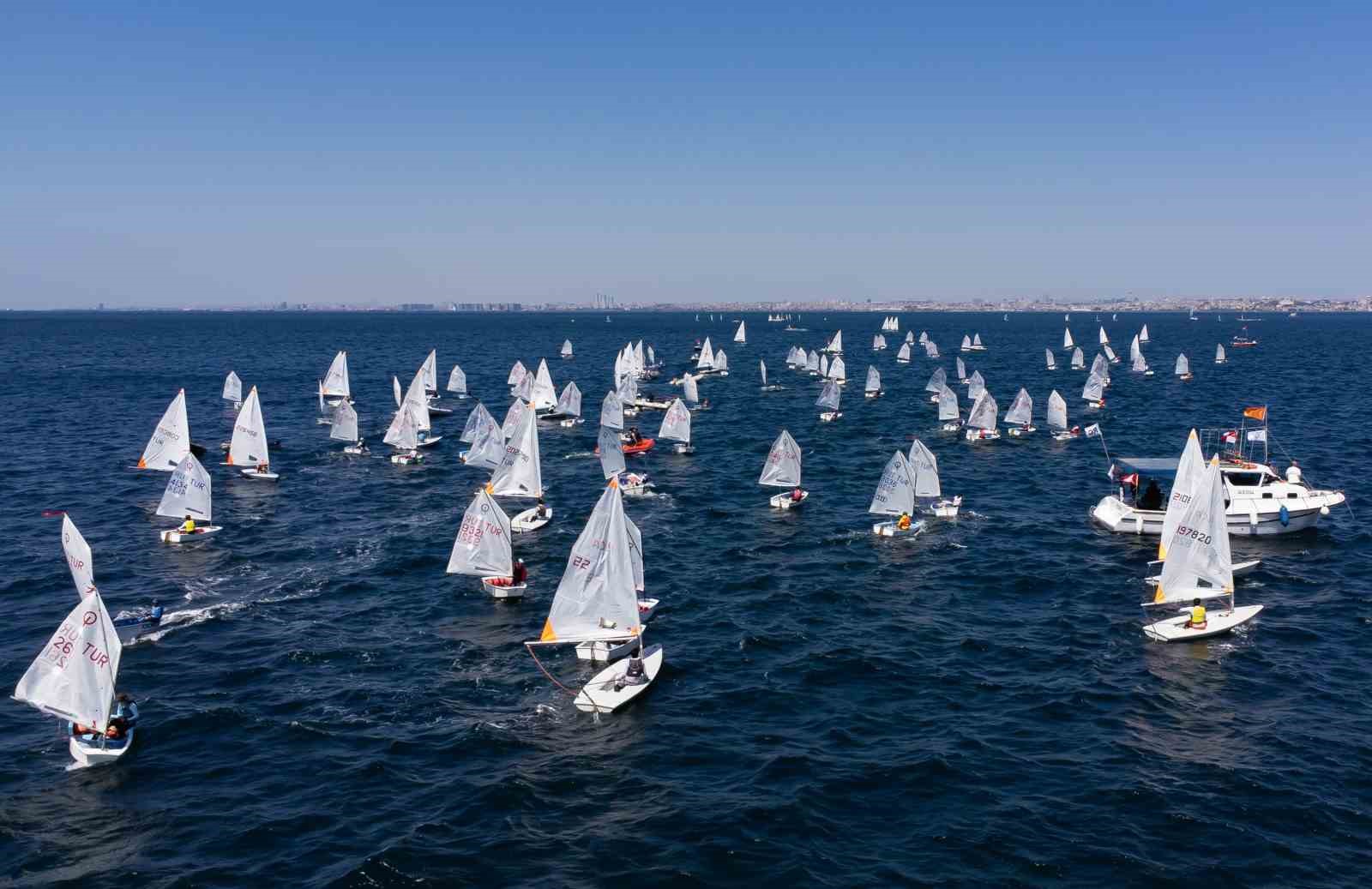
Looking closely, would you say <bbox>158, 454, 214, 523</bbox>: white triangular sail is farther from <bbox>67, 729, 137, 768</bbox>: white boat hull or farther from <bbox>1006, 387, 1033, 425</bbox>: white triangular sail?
→ <bbox>1006, 387, 1033, 425</bbox>: white triangular sail

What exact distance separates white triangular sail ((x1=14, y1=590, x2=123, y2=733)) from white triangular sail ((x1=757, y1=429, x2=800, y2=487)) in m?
47.2

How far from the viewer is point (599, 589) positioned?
39.2m

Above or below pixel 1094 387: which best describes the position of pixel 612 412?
below

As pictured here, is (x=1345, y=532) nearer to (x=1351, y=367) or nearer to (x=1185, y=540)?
(x=1185, y=540)

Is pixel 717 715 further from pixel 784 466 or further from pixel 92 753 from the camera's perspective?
pixel 784 466

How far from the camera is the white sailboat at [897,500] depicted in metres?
59.8

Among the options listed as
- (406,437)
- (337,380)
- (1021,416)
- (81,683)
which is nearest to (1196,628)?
(81,683)

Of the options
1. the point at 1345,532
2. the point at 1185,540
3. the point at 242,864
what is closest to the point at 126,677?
the point at 242,864

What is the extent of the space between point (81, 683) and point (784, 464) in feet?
160

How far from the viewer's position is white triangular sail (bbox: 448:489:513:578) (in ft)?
154

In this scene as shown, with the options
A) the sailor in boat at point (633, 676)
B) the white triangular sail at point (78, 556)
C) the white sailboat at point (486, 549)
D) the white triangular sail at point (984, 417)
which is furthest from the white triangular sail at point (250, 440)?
the white triangular sail at point (984, 417)

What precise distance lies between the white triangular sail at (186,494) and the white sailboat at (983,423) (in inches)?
2784

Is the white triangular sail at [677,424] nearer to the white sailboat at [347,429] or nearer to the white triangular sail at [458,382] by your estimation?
the white sailboat at [347,429]

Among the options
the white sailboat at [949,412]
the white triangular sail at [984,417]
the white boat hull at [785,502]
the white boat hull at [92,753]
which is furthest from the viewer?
the white sailboat at [949,412]
